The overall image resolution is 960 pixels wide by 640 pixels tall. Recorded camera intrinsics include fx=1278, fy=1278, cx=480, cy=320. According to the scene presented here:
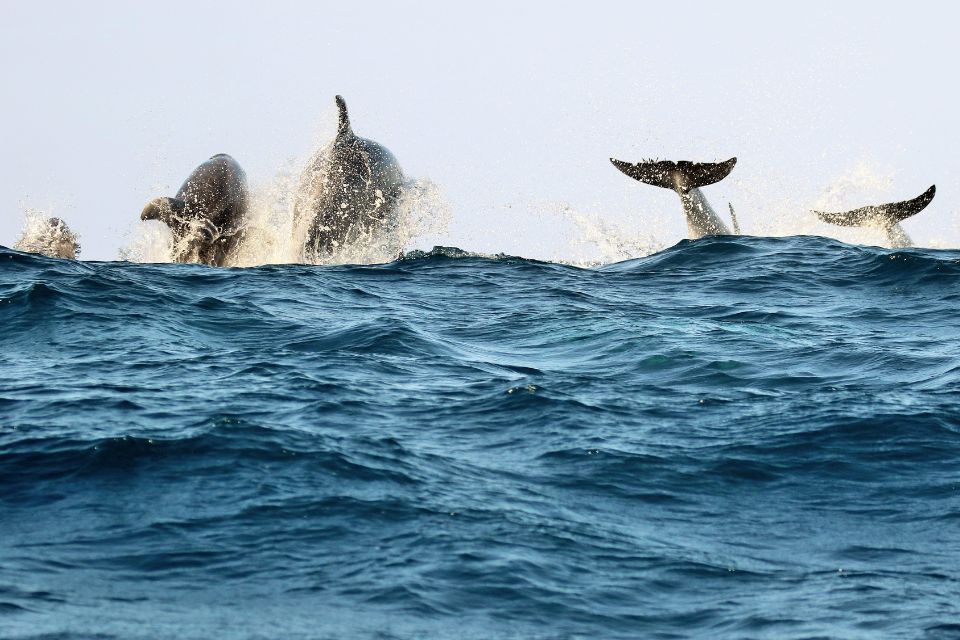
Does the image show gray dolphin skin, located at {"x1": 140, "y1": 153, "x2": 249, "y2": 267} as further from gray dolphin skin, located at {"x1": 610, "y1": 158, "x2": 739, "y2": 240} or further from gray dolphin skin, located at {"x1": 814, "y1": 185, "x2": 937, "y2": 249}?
gray dolphin skin, located at {"x1": 814, "y1": 185, "x2": 937, "y2": 249}

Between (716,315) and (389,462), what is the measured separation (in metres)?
7.39

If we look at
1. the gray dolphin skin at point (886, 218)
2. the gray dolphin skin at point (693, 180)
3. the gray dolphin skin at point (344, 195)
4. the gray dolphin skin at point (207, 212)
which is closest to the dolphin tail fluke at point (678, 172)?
the gray dolphin skin at point (693, 180)

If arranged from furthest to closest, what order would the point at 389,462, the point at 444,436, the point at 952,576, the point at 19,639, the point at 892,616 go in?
the point at 444,436
the point at 389,462
the point at 952,576
the point at 892,616
the point at 19,639

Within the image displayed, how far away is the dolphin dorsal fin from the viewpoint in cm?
2188

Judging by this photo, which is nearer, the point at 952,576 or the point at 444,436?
the point at 952,576

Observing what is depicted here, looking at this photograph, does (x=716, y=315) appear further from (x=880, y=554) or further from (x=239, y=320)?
(x=880, y=554)

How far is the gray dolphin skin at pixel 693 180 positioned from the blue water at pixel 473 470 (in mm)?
7389

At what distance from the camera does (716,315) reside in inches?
604

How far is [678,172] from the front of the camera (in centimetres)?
2338

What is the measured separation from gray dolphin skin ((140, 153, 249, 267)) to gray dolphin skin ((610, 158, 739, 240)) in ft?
22.1

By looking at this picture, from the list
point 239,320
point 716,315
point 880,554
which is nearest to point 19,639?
point 880,554

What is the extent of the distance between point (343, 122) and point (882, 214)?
9891 millimetres

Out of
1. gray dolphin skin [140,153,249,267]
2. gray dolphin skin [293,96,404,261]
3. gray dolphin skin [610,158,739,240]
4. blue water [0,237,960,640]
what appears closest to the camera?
blue water [0,237,960,640]

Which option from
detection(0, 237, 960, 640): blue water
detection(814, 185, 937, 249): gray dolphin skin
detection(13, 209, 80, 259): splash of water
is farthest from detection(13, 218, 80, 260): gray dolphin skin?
detection(814, 185, 937, 249): gray dolphin skin
